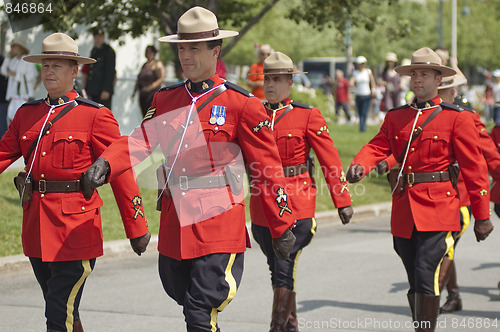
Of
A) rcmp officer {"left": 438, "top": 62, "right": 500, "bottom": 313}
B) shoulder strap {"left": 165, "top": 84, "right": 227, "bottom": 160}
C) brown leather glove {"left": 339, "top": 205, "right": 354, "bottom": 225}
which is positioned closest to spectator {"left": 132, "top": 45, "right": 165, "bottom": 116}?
rcmp officer {"left": 438, "top": 62, "right": 500, "bottom": 313}

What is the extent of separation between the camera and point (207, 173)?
17.1 ft

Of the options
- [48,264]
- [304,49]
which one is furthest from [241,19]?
[304,49]

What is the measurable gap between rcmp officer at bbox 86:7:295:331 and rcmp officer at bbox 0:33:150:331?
0.45 metres

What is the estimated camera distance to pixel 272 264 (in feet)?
23.9

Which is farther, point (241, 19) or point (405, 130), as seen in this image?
point (241, 19)

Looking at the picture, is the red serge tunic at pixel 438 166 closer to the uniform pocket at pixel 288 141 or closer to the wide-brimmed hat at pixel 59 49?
the uniform pocket at pixel 288 141

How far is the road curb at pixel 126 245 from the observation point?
9.66 m

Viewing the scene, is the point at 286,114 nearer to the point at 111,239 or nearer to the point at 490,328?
Answer: the point at 490,328

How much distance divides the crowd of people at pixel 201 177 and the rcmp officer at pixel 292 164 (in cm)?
2

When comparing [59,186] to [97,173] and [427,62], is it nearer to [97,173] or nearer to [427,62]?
[97,173]

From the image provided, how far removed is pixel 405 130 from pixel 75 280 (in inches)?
103

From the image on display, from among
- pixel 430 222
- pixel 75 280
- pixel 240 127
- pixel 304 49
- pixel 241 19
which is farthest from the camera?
pixel 304 49

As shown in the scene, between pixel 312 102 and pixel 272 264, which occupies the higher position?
pixel 272 264

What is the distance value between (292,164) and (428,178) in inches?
44.9
